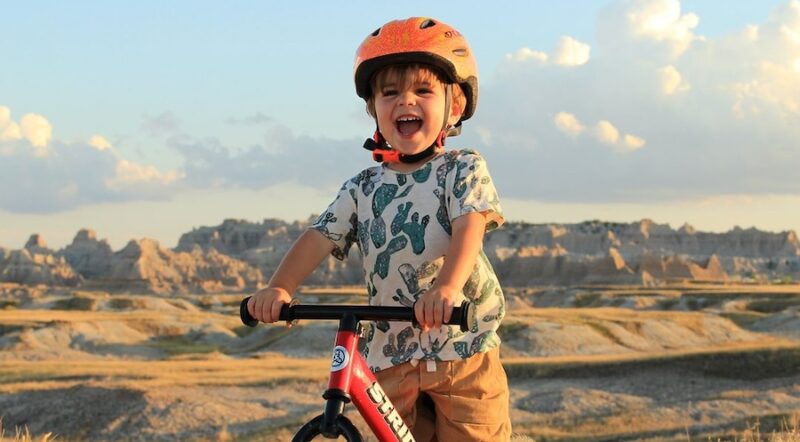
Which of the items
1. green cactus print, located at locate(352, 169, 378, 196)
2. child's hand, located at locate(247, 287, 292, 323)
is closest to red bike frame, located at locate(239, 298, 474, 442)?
child's hand, located at locate(247, 287, 292, 323)

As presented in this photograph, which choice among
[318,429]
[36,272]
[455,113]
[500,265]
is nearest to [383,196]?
[455,113]

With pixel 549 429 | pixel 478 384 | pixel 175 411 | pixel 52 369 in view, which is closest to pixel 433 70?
pixel 478 384

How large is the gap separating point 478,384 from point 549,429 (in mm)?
22576

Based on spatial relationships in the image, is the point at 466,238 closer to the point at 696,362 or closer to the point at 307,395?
the point at 307,395

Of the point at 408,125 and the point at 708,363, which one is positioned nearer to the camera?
the point at 408,125

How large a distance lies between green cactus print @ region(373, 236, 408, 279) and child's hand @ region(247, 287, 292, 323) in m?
0.53

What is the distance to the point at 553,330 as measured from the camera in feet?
168

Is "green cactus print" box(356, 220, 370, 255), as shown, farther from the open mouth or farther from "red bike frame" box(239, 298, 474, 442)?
"red bike frame" box(239, 298, 474, 442)

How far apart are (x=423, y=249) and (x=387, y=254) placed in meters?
0.17

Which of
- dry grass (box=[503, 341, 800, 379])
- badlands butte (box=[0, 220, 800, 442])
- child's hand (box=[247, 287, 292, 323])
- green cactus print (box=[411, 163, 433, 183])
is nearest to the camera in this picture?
child's hand (box=[247, 287, 292, 323])

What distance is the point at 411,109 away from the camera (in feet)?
14.8

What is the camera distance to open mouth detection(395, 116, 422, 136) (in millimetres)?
4562

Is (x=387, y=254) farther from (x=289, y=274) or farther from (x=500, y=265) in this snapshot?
(x=500, y=265)

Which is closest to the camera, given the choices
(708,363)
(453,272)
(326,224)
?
(453,272)
